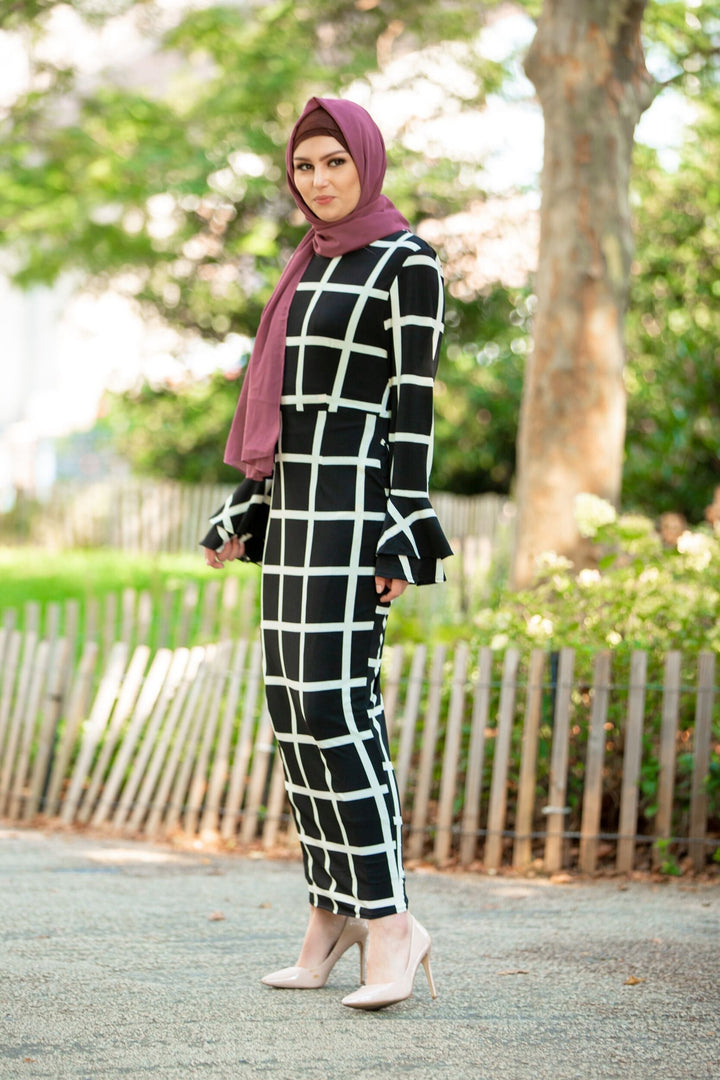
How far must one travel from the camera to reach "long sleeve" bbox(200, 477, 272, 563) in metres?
3.04

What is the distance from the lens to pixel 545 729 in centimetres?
495

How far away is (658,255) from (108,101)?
6057 mm

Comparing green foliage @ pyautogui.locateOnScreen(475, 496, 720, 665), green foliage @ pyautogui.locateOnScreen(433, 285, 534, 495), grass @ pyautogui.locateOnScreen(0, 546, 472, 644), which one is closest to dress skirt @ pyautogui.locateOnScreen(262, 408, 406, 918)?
green foliage @ pyautogui.locateOnScreen(475, 496, 720, 665)

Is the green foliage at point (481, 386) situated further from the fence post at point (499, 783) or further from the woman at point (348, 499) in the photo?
the woman at point (348, 499)

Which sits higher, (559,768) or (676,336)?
(676,336)

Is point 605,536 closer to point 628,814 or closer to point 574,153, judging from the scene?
point 628,814

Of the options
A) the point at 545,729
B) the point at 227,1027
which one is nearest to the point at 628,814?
the point at 545,729

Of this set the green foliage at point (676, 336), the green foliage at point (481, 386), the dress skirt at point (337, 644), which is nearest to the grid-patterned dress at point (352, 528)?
the dress skirt at point (337, 644)

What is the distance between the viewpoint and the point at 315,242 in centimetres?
293

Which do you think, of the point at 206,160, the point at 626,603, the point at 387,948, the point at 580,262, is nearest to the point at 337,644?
the point at 387,948

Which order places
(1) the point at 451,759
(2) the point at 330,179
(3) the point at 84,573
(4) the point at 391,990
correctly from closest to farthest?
(4) the point at 391,990, (2) the point at 330,179, (1) the point at 451,759, (3) the point at 84,573

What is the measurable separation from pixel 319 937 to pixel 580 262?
167 inches

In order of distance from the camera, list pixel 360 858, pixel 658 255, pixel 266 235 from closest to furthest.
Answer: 1. pixel 360 858
2. pixel 658 255
3. pixel 266 235

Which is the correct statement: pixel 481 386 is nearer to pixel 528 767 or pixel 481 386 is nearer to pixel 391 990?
pixel 528 767
